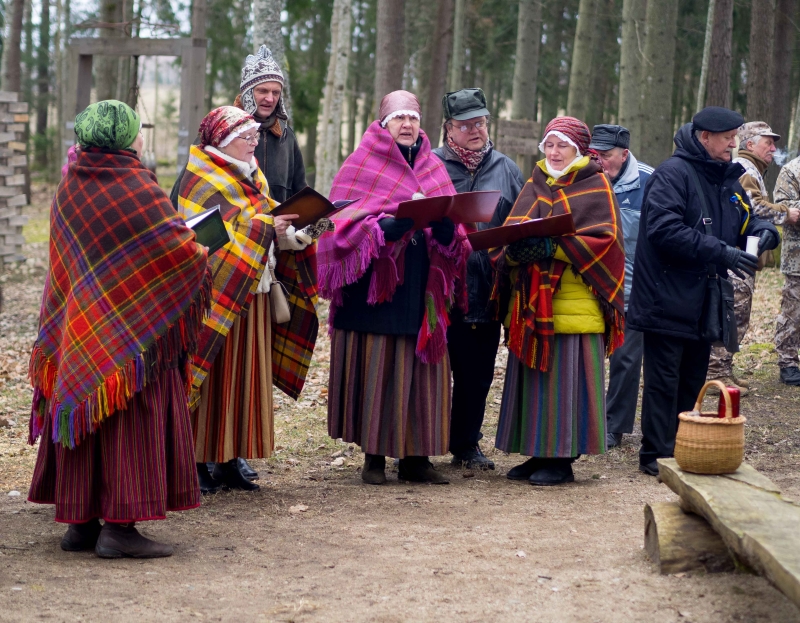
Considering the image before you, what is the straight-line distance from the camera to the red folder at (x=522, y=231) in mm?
5438

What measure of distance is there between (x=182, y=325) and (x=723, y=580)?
2.55 meters

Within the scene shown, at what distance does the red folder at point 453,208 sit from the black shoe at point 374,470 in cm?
145

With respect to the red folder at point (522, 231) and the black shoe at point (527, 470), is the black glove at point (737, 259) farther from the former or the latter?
the black shoe at point (527, 470)

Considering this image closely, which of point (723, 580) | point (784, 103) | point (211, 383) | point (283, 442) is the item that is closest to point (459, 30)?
point (784, 103)

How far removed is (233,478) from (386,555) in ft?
5.18

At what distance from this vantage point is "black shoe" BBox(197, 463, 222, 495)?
5.78 metres

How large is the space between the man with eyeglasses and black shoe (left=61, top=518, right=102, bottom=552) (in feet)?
8.17

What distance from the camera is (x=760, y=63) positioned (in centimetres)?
1504

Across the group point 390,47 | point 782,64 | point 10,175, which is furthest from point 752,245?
point 782,64

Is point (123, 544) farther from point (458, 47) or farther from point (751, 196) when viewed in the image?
point (458, 47)

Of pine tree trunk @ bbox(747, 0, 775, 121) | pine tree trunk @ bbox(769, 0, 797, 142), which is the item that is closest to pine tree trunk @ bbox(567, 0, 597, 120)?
pine tree trunk @ bbox(747, 0, 775, 121)

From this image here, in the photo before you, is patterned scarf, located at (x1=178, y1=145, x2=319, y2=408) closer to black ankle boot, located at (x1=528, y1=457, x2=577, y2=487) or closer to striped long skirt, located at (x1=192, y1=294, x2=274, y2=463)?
striped long skirt, located at (x1=192, y1=294, x2=274, y2=463)

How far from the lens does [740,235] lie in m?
6.15

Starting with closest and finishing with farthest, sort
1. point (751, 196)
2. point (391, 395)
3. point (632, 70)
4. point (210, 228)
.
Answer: point (210, 228)
point (391, 395)
point (751, 196)
point (632, 70)
